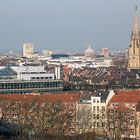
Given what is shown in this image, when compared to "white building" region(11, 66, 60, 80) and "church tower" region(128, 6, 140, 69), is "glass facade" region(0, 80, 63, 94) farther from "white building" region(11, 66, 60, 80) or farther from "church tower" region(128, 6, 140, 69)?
"church tower" region(128, 6, 140, 69)

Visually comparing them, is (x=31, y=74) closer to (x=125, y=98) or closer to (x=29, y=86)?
(x=29, y=86)

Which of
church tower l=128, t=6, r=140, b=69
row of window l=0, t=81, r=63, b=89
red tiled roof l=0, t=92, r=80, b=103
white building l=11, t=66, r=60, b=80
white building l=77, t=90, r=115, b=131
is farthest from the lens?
church tower l=128, t=6, r=140, b=69

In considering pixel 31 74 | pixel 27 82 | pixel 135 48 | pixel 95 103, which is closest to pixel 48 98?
pixel 95 103

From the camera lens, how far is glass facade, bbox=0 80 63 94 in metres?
65.8

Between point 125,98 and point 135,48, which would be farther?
point 135,48

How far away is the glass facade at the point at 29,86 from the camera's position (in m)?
65.8

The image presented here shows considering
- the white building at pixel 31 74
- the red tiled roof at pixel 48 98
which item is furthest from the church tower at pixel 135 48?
the red tiled roof at pixel 48 98

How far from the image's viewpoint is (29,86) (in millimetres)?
66938

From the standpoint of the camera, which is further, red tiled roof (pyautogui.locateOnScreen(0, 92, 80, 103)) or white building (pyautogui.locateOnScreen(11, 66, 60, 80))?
white building (pyautogui.locateOnScreen(11, 66, 60, 80))

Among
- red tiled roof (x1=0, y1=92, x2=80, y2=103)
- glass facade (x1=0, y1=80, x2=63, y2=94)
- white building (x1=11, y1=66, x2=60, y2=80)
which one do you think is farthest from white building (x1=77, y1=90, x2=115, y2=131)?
white building (x1=11, y1=66, x2=60, y2=80)

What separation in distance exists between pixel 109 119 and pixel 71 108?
5.82m

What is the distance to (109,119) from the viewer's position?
157ft

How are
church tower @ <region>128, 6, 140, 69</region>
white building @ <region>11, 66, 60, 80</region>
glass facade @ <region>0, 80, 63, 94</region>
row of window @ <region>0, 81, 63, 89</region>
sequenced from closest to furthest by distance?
glass facade @ <region>0, 80, 63, 94</region> → row of window @ <region>0, 81, 63, 89</region> → white building @ <region>11, 66, 60, 80</region> → church tower @ <region>128, 6, 140, 69</region>

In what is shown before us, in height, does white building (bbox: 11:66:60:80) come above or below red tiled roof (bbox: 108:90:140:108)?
above
